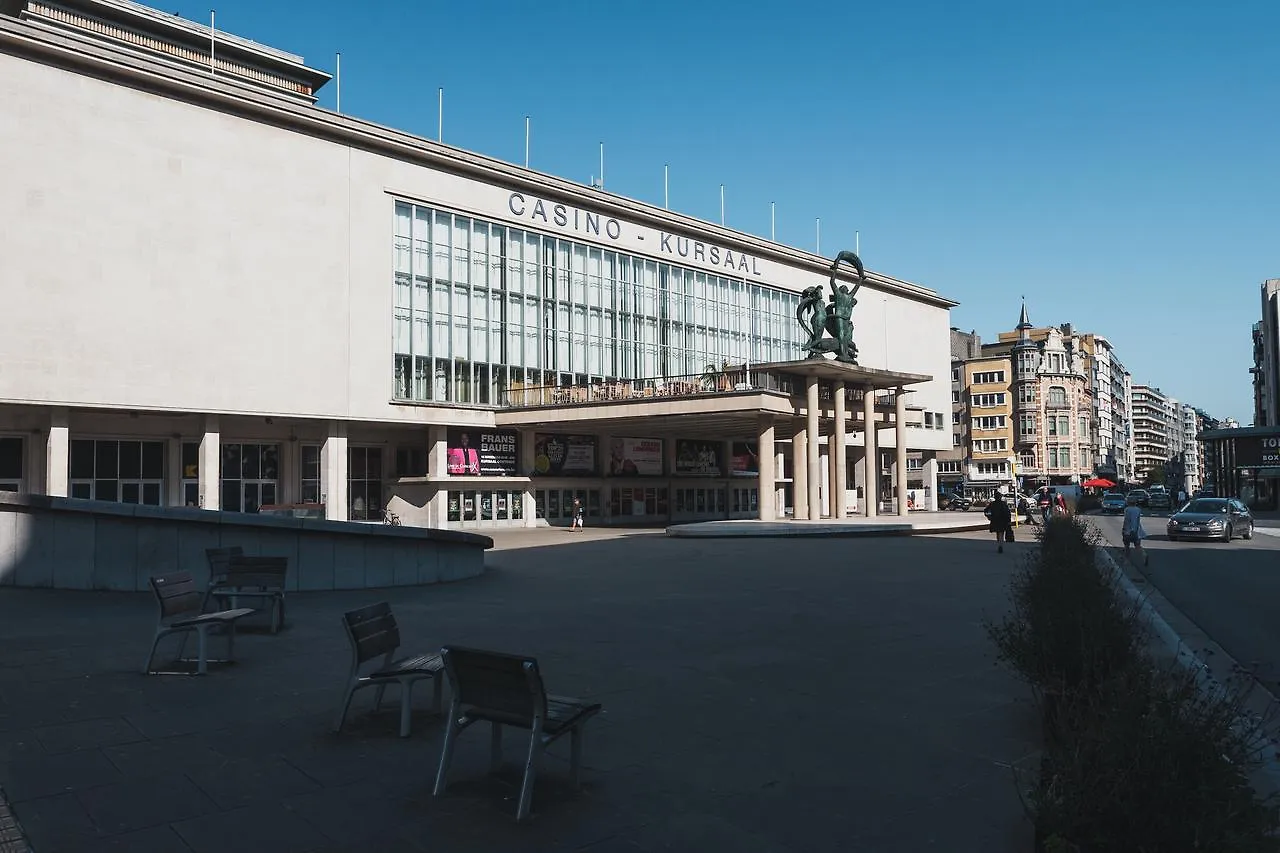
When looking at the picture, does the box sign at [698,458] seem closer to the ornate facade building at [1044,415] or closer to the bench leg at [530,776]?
the bench leg at [530,776]

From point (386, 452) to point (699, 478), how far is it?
1953 centimetres

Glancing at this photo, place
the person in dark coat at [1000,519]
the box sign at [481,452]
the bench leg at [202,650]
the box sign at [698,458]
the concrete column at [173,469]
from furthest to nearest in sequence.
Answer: the box sign at [698,458]
the box sign at [481,452]
the concrete column at [173,469]
the person in dark coat at [1000,519]
the bench leg at [202,650]

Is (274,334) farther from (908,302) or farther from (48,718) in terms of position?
(908,302)

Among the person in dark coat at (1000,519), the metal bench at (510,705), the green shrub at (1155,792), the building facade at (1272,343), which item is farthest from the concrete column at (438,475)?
the building facade at (1272,343)

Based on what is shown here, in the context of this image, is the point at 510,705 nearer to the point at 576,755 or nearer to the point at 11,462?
the point at 576,755

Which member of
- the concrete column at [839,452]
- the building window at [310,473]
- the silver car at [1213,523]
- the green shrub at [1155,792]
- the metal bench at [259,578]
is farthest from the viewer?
the concrete column at [839,452]

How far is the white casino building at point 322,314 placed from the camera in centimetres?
3456

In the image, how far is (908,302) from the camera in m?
76.0

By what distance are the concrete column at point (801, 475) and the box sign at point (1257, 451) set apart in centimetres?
4359

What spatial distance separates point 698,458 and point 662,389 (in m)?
15.0

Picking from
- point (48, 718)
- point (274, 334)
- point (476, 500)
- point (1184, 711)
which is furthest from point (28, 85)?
A: point (1184, 711)

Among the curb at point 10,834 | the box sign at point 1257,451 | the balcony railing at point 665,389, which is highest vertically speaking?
the balcony railing at point 665,389

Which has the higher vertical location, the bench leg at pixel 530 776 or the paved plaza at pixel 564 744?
the bench leg at pixel 530 776

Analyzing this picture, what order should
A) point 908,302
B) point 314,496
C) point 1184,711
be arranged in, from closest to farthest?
point 1184,711 → point 314,496 → point 908,302
